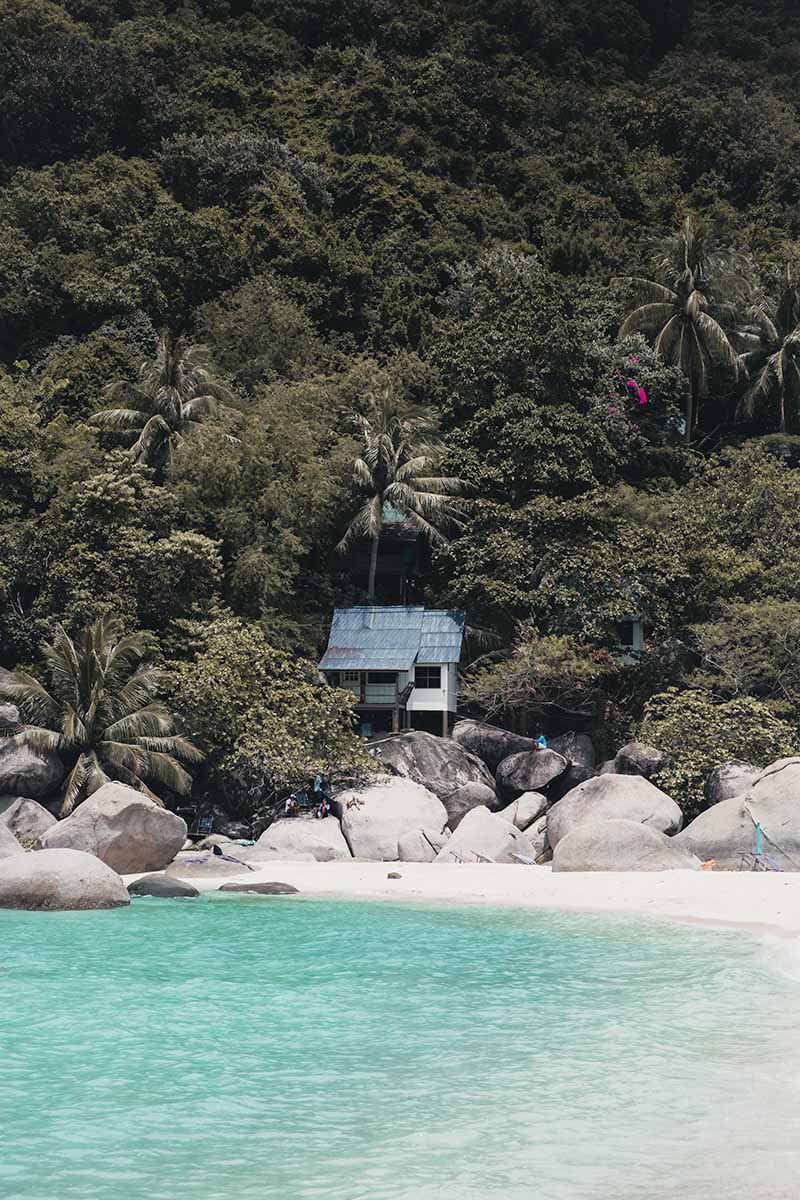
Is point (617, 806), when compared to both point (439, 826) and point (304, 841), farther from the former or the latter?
point (304, 841)

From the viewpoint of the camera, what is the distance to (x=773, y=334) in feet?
147

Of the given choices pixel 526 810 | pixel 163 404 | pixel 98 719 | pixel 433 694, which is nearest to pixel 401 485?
pixel 433 694

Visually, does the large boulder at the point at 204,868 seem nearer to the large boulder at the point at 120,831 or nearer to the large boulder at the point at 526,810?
the large boulder at the point at 120,831

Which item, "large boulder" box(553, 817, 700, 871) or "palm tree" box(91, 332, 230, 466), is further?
"palm tree" box(91, 332, 230, 466)

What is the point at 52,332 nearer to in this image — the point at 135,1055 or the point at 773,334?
the point at 773,334

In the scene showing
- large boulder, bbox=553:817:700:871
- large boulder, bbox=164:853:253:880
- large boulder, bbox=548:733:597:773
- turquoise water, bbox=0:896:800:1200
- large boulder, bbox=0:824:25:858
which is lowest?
turquoise water, bbox=0:896:800:1200

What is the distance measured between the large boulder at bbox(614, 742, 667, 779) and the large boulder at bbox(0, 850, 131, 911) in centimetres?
1419

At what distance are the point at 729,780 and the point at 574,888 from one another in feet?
24.8

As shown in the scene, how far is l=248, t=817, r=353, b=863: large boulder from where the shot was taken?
26266 millimetres

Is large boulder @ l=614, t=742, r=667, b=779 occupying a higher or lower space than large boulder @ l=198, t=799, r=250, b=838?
higher

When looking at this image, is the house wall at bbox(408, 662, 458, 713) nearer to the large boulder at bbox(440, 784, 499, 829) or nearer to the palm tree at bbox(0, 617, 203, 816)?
the large boulder at bbox(440, 784, 499, 829)

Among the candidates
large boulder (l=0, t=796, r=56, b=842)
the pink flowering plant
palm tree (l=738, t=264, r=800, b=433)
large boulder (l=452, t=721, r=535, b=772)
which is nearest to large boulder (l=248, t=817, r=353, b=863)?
large boulder (l=0, t=796, r=56, b=842)

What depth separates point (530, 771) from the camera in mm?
31094

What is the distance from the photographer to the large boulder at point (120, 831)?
22719 mm
